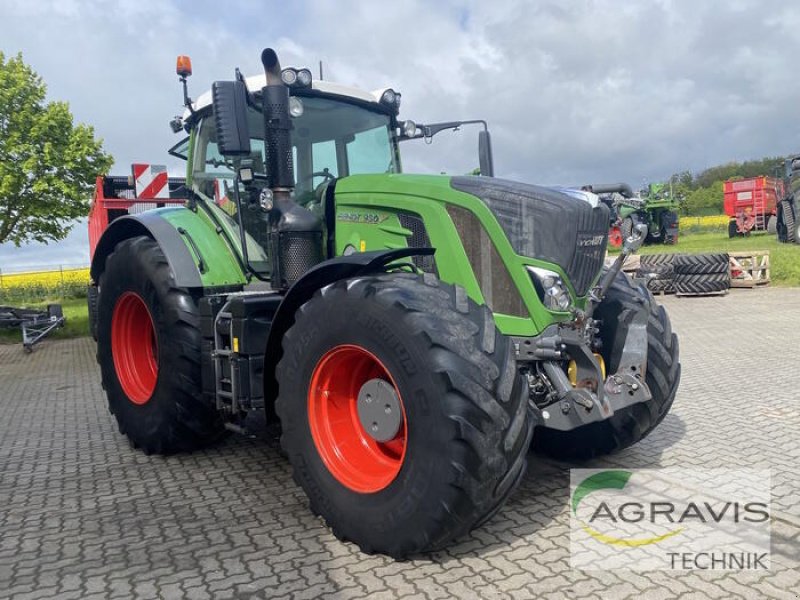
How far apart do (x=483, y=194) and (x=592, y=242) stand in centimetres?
72

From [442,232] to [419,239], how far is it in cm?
17

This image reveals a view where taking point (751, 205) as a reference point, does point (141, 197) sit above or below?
above

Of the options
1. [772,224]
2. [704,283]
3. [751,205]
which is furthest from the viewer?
[772,224]

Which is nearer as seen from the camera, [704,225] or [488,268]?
[488,268]

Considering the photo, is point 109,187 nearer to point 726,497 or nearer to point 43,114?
point 726,497

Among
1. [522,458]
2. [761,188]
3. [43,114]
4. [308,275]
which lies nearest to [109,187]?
[308,275]

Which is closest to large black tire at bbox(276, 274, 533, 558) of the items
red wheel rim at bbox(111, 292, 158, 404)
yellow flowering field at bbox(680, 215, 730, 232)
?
red wheel rim at bbox(111, 292, 158, 404)

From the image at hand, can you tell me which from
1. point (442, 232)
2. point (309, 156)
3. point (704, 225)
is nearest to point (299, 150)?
point (309, 156)

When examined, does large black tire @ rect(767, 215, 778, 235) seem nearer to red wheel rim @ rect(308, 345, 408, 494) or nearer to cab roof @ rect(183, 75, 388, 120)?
cab roof @ rect(183, 75, 388, 120)

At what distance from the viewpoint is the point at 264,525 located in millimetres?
3496

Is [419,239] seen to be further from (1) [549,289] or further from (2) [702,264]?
(2) [702,264]

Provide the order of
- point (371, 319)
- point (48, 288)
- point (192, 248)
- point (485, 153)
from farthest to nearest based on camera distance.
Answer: point (48, 288), point (485, 153), point (192, 248), point (371, 319)

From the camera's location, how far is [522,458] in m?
2.88

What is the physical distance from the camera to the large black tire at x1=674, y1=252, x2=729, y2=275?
1441 cm
